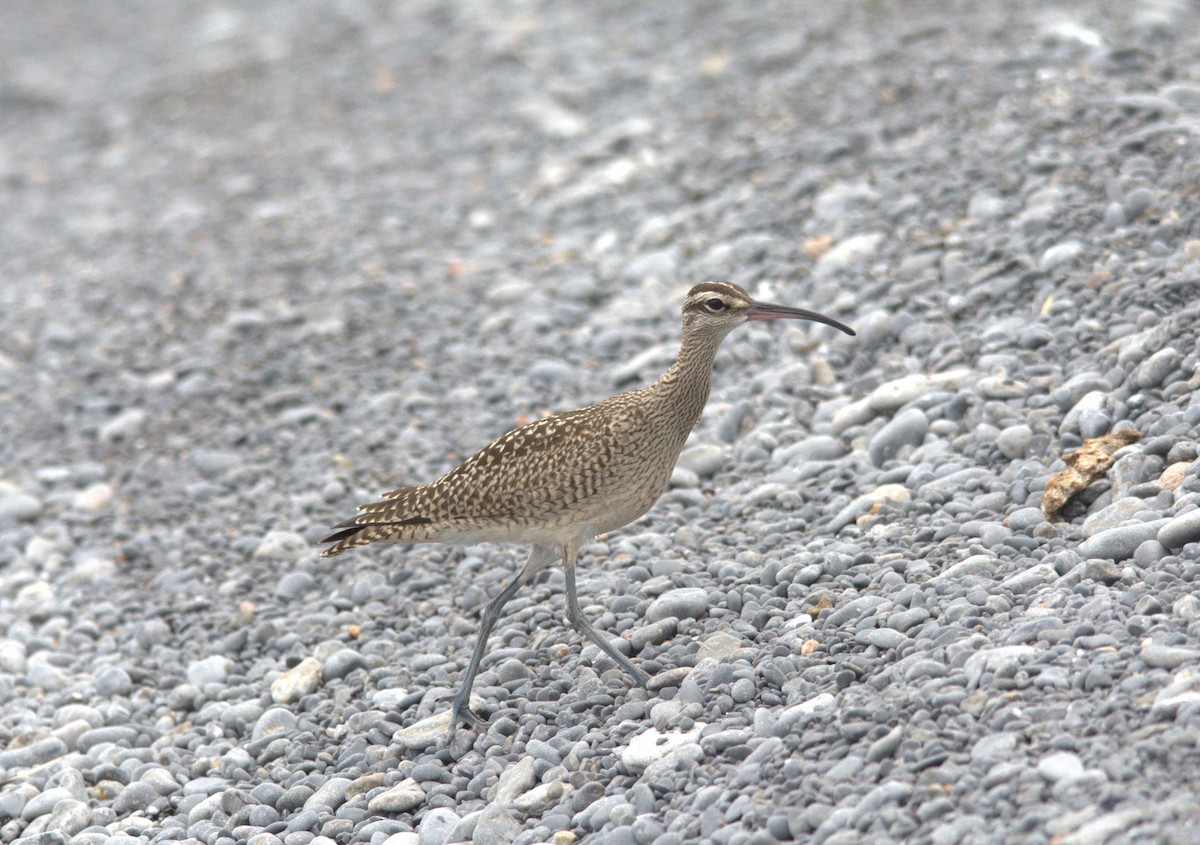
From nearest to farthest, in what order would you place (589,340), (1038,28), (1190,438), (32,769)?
(1190,438) → (32,769) → (589,340) → (1038,28)

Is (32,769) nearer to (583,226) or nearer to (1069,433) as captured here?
(1069,433)

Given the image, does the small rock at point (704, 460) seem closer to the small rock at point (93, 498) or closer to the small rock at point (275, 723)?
the small rock at point (275, 723)

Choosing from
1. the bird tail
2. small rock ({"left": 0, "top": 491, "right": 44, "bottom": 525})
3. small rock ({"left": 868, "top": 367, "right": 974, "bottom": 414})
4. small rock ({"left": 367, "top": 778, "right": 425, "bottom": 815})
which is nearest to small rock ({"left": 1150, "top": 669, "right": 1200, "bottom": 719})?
small rock ({"left": 367, "top": 778, "right": 425, "bottom": 815})

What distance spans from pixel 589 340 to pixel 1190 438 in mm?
4864

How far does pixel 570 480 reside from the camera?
6.65 meters

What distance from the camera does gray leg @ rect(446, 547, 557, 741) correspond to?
6.55 metres

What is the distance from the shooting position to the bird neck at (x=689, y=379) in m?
6.86

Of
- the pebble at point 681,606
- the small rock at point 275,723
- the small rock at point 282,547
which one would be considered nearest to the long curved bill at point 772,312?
the pebble at point 681,606

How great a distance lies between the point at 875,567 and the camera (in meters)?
6.69

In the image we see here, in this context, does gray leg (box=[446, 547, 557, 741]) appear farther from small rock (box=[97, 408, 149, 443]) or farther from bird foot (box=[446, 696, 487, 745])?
small rock (box=[97, 408, 149, 443])

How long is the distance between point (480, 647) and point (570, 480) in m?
0.94

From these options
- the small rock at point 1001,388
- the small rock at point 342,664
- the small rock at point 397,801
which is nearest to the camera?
the small rock at point 397,801

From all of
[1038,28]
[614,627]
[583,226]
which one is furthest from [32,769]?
[1038,28]

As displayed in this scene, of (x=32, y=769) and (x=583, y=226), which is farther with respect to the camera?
(x=583, y=226)
